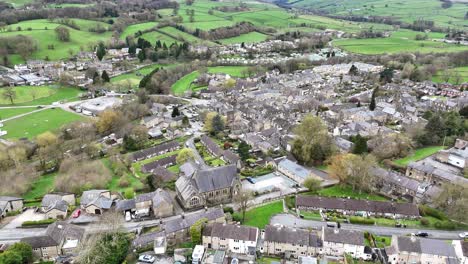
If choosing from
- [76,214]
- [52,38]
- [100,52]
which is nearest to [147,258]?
[76,214]

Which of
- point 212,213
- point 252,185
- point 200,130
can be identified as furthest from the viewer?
point 200,130

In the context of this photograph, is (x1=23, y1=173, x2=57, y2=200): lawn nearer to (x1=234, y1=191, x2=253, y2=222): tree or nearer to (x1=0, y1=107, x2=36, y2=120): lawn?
(x1=234, y1=191, x2=253, y2=222): tree

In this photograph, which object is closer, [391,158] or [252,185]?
[252,185]

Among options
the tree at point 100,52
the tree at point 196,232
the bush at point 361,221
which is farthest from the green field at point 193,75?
the bush at point 361,221

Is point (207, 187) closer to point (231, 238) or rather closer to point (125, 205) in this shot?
point (231, 238)

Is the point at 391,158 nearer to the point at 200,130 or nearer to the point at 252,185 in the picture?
the point at 252,185

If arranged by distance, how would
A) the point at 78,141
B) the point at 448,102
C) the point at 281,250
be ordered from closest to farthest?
the point at 281,250 → the point at 78,141 → the point at 448,102

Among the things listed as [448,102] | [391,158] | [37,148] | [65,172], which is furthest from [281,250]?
[448,102]
